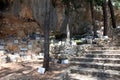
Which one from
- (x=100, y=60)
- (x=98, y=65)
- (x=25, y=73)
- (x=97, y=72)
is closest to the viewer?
(x=97, y=72)

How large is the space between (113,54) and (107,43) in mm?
1416

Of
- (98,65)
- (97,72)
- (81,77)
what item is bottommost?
(81,77)

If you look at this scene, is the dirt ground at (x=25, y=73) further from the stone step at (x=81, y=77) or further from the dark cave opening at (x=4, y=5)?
the dark cave opening at (x=4, y=5)

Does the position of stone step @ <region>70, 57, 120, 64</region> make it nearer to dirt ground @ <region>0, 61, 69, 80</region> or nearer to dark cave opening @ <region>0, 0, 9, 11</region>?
dirt ground @ <region>0, 61, 69, 80</region>

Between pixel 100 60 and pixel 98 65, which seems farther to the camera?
pixel 100 60

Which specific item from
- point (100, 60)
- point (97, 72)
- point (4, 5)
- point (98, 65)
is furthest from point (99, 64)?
point (4, 5)

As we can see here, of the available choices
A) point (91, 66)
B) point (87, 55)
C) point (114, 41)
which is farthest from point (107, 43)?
point (91, 66)

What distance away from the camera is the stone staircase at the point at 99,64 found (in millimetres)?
5977

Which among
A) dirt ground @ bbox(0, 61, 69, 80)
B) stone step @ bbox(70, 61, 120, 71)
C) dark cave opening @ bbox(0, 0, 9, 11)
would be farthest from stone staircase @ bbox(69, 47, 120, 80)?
dark cave opening @ bbox(0, 0, 9, 11)

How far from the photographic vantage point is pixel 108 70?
6.21m

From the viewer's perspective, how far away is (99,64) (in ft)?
21.5

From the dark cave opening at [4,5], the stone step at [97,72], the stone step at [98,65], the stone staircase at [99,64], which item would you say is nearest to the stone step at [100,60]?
the stone staircase at [99,64]

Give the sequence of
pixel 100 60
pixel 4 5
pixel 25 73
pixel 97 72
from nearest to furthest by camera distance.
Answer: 1. pixel 97 72
2. pixel 100 60
3. pixel 25 73
4. pixel 4 5

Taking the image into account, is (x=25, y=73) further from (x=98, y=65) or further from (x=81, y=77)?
(x=98, y=65)
